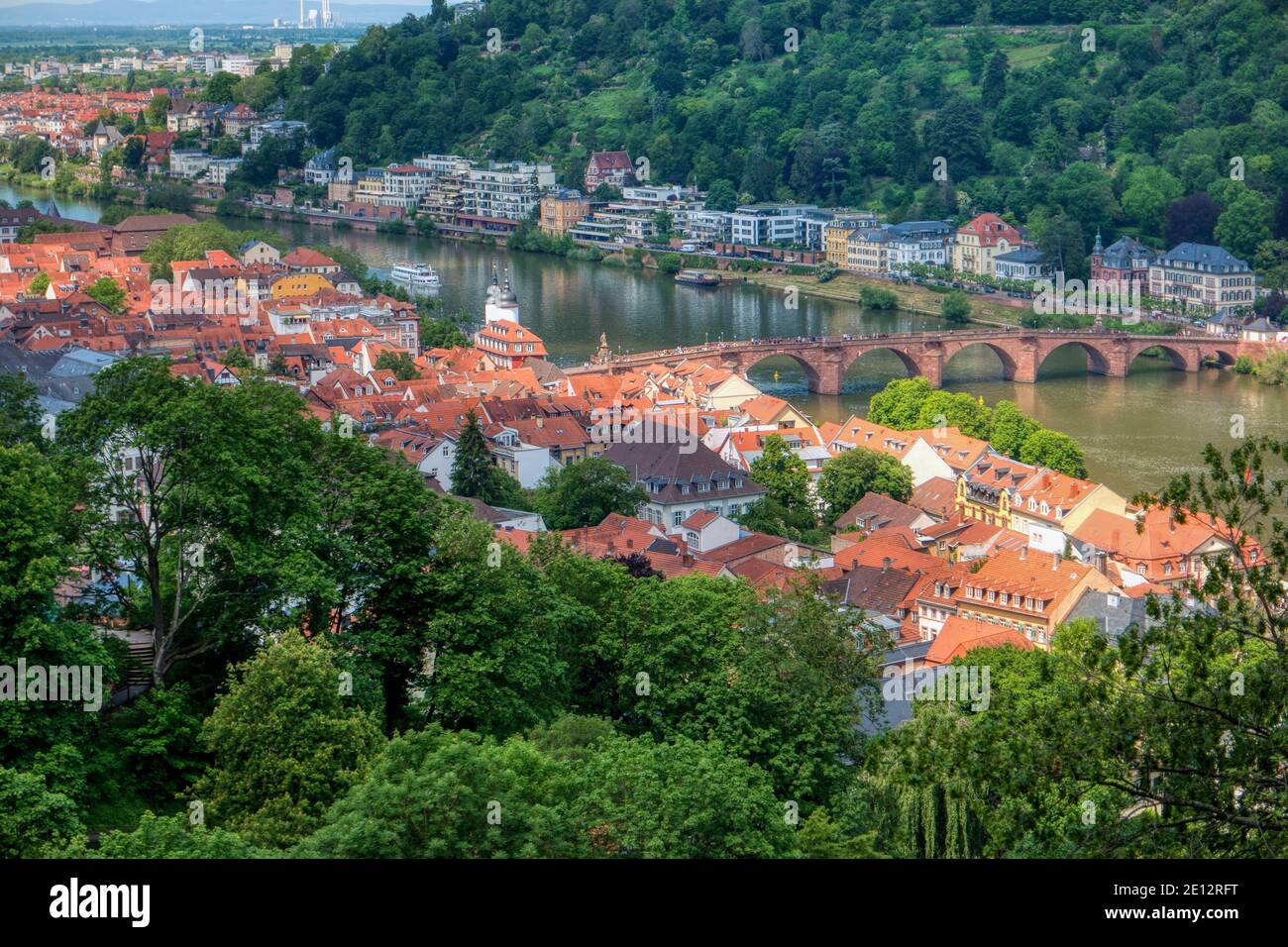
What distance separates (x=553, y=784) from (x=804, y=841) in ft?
5.48

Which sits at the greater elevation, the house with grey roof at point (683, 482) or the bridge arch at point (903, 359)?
the bridge arch at point (903, 359)

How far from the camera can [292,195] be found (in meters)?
66.6

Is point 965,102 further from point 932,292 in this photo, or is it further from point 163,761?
point 163,761

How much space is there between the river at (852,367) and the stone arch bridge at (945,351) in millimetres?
359

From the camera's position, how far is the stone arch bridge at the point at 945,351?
36.3m

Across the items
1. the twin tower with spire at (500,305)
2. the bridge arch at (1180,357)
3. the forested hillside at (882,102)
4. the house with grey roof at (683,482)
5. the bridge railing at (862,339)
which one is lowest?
the house with grey roof at (683,482)

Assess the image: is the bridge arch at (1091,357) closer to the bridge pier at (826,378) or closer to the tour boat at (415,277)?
the bridge pier at (826,378)

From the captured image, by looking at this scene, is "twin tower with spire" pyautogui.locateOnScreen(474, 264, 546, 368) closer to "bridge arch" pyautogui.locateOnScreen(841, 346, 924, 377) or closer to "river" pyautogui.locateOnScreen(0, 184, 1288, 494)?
"river" pyautogui.locateOnScreen(0, 184, 1288, 494)

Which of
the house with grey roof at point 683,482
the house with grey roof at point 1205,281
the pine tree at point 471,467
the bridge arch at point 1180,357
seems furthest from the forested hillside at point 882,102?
the pine tree at point 471,467

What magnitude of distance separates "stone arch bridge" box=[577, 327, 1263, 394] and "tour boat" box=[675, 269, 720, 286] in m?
11.9

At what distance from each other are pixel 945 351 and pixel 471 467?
642 inches

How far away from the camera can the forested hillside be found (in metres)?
52.6

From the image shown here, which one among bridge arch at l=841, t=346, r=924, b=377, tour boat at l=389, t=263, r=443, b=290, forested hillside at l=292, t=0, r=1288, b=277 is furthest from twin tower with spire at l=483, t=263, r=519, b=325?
forested hillside at l=292, t=0, r=1288, b=277
